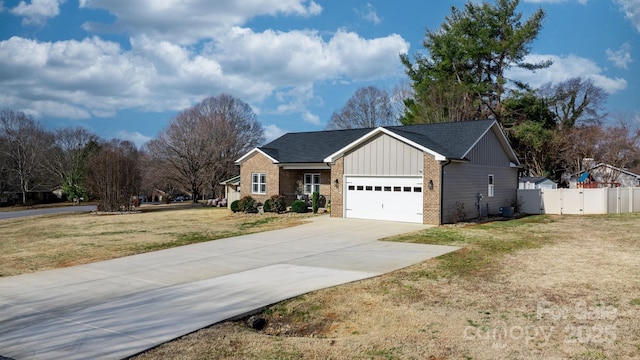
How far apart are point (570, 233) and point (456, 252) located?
7.35 m

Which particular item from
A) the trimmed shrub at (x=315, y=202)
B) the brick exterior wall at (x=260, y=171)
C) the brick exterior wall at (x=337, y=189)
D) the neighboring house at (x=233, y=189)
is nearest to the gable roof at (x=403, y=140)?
the brick exterior wall at (x=337, y=189)

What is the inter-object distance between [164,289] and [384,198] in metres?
14.5

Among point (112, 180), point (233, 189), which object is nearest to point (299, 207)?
point (233, 189)

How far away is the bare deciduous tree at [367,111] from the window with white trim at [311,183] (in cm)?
2624

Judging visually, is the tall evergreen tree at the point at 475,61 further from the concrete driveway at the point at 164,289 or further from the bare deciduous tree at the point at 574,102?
the concrete driveway at the point at 164,289

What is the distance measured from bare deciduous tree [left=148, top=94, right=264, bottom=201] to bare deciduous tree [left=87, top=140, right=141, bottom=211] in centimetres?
1250

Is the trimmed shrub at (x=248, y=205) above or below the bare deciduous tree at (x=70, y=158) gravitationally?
below

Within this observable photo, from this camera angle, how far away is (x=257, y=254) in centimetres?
1320

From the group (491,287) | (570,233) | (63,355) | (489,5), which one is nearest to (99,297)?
(63,355)

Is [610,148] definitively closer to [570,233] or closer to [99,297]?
[570,233]

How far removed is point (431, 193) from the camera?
67.4 feet

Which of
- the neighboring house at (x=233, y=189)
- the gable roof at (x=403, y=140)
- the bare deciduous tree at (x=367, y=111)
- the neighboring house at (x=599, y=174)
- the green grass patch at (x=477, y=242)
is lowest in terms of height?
the green grass patch at (x=477, y=242)

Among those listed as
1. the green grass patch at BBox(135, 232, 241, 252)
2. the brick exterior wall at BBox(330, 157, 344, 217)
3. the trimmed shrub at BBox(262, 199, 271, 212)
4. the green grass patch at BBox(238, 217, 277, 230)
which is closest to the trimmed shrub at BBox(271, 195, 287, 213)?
the trimmed shrub at BBox(262, 199, 271, 212)

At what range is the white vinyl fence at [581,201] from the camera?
2667 cm
